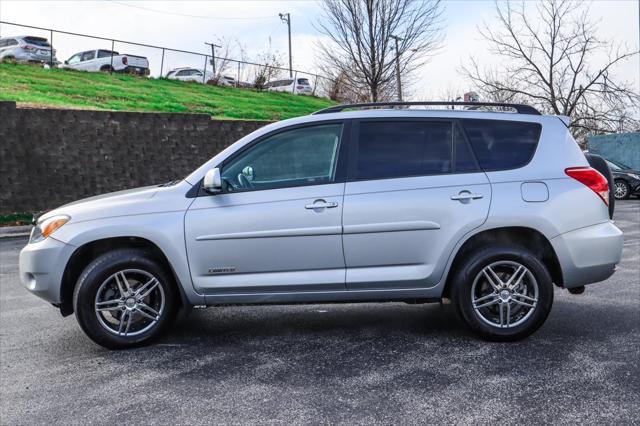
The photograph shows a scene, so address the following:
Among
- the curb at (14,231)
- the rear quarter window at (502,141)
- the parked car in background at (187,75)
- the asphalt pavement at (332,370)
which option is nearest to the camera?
the asphalt pavement at (332,370)

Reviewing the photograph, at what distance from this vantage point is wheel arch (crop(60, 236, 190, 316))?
15.9 ft

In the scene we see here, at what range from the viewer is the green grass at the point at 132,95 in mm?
21750

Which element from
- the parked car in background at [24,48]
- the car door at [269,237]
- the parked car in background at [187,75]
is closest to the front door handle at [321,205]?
the car door at [269,237]

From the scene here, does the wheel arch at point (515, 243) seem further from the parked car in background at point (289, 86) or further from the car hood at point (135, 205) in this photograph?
the parked car in background at point (289, 86)

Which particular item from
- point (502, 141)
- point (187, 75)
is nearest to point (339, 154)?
point (502, 141)

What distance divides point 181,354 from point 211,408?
1160 millimetres

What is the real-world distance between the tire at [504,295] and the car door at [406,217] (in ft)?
0.69

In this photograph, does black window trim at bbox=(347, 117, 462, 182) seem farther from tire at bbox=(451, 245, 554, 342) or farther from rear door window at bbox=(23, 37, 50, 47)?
rear door window at bbox=(23, 37, 50, 47)

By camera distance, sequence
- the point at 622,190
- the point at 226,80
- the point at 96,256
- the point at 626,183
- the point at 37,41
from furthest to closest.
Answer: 1. the point at 226,80
2. the point at 37,41
3. the point at 622,190
4. the point at 626,183
5. the point at 96,256

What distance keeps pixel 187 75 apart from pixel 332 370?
106 ft

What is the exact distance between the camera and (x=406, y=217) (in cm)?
471

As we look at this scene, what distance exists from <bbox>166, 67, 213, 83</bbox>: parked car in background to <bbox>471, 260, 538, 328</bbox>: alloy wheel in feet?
103

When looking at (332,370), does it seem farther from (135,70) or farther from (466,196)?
(135,70)

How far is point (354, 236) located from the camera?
15.5 feet
